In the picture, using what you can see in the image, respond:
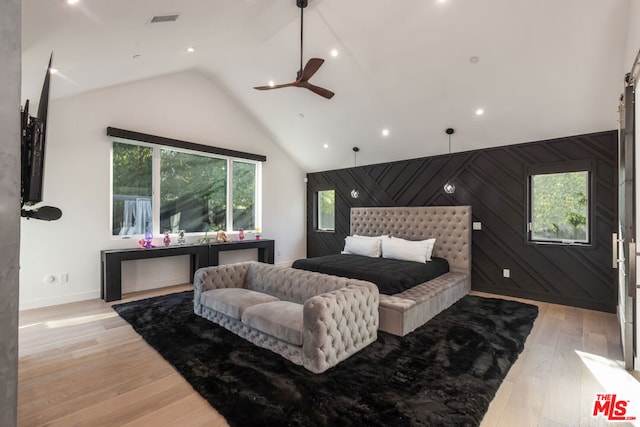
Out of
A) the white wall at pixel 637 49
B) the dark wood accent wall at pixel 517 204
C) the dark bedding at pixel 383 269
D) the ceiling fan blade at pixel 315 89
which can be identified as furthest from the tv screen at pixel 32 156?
the dark wood accent wall at pixel 517 204

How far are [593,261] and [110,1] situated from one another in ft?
20.0

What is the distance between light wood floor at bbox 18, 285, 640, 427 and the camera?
1980mm

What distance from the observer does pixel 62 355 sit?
2807mm

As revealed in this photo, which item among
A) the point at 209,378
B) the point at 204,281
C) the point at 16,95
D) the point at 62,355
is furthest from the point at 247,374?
the point at 16,95

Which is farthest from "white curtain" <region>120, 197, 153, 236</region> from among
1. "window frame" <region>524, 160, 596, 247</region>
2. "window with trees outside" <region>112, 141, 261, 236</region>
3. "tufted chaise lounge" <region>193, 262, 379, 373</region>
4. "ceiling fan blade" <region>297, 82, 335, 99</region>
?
"window frame" <region>524, 160, 596, 247</region>

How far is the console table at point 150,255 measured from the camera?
4.44 metres

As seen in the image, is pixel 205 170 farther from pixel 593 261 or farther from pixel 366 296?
pixel 593 261

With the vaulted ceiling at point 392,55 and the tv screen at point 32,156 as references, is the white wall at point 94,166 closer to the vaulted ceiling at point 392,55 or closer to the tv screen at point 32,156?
the vaulted ceiling at point 392,55

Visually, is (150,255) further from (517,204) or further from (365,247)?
(517,204)

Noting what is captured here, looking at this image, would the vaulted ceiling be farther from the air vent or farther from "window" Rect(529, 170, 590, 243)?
"window" Rect(529, 170, 590, 243)

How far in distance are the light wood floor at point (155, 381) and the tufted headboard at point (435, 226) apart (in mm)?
1695

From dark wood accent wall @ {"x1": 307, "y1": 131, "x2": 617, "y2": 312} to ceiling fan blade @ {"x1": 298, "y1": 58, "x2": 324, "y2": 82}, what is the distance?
3.16 m

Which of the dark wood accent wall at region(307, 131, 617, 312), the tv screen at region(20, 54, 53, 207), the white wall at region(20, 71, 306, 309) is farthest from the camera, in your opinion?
the white wall at region(20, 71, 306, 309)

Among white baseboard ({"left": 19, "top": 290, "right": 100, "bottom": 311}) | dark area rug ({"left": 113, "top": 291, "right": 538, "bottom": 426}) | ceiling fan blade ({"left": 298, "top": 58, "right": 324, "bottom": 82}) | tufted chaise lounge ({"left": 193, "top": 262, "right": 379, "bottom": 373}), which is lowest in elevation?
dark area rug ({"left": 113, "top": 291, "right": 538, "bottom": 426})
